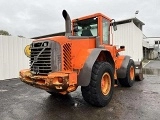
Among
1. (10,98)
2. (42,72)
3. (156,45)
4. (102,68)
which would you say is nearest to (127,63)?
(102,68)

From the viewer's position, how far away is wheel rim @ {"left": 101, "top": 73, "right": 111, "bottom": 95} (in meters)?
5.29

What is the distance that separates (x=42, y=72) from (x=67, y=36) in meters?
1.09

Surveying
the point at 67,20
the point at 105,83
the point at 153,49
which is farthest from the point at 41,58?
the point at 153,49

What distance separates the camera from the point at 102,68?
5.04 m

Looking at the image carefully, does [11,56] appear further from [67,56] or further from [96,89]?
[96,89]

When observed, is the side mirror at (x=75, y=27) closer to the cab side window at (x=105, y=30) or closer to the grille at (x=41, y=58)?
the cab side window at (x=105, y=30)

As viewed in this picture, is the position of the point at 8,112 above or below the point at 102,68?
below

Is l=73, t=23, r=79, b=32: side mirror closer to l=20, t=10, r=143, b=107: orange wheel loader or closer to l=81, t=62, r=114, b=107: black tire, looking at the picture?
l=20, t=10, r=143, b=107: orange wheel loader

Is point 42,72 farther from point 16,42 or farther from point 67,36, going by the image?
point 16,42

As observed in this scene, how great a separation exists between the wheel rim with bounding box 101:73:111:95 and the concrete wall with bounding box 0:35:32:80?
681 cm

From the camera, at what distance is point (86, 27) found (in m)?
6.20

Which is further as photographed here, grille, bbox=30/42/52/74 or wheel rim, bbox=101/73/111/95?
wheel rim, bbox=101/73/111/95

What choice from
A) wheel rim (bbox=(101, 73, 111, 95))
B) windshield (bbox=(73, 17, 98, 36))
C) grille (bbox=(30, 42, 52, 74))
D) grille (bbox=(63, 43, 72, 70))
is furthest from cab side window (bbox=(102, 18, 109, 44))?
grille (bbox=(30, 42, 52, 74))

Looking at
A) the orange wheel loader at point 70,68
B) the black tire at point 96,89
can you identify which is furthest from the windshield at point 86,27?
the black tire at point 96,89
